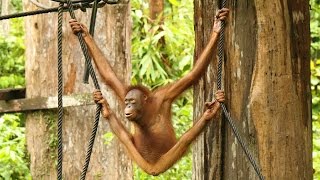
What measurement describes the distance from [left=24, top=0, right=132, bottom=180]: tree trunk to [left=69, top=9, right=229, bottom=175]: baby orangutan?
859 millimetres

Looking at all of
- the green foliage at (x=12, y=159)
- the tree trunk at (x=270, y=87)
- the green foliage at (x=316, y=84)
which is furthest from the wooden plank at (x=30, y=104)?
the tree trunk at (x=270, y=87)

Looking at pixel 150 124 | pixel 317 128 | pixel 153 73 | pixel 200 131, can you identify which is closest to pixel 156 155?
pixel 150 124

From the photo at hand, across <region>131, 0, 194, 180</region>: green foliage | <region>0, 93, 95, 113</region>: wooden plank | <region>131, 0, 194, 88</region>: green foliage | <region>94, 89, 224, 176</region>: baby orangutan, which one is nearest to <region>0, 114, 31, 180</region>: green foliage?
<region>0, 93, 95, 113</region>: wooden plank

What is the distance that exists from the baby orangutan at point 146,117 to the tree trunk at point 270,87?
517 mm

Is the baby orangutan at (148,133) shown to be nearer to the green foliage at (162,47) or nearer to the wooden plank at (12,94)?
the wooden plank at (12,94)

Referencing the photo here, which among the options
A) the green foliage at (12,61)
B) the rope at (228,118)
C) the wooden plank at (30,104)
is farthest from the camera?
the green foliage at (12,61)

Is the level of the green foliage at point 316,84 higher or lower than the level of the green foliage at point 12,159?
higher

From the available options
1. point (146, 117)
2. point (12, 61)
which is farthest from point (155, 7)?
point (146, 117)

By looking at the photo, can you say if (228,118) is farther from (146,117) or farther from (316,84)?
(316,84)

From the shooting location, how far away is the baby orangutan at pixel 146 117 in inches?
127

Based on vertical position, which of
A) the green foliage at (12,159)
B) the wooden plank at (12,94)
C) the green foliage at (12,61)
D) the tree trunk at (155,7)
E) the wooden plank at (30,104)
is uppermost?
the tree trunk at (155,7)

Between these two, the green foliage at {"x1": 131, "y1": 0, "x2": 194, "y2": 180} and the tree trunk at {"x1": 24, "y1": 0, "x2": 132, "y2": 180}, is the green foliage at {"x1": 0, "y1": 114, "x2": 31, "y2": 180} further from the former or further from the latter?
the green foliage at {"x1": 131, "y1": 0, "x2": 194, "y2": 180}

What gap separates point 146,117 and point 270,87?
146 centimetres

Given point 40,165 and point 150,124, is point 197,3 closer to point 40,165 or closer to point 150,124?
point 150,124
